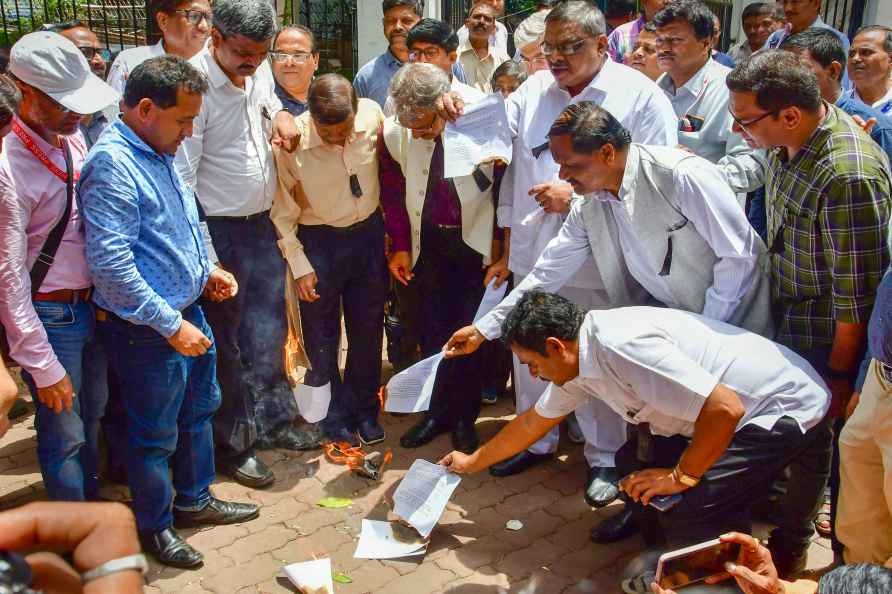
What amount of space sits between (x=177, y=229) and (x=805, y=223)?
96.3 inches

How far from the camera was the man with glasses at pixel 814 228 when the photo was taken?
3035 mm

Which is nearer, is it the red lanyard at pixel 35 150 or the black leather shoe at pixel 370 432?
the red lanyard at pixel 35 150

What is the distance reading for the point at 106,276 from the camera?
10.1ft

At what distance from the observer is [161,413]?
133 inches

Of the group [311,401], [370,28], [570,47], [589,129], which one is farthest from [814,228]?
[370,28]

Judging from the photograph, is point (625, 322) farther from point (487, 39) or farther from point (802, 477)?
point (487, 39)

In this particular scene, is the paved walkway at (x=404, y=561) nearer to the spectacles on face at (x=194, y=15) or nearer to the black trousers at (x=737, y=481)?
the black trousers at (x=737, y=481)

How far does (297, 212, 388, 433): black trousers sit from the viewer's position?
4.35 meters

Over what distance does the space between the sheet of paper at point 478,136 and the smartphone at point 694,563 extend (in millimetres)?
2075

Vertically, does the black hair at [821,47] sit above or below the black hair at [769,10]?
below

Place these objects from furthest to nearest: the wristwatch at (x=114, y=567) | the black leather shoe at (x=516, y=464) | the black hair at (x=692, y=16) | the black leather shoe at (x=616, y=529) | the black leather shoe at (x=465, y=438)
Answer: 1. the black leather shoe at (x=465, y=438)
2. the black hair at (x=692, y=16)
3. the black leather shoe at (x=516, y=464)
4. the black leather shoe at (x=616, y=529)
5. the wristwatch at (x=114, y=567)

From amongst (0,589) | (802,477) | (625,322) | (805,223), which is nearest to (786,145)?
(805,223)

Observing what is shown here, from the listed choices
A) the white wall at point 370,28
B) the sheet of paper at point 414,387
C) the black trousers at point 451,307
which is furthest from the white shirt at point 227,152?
the white wall at point 370,28

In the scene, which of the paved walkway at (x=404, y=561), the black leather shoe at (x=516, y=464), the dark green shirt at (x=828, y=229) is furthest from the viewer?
the black leather shoe at (x=516, y=464)
